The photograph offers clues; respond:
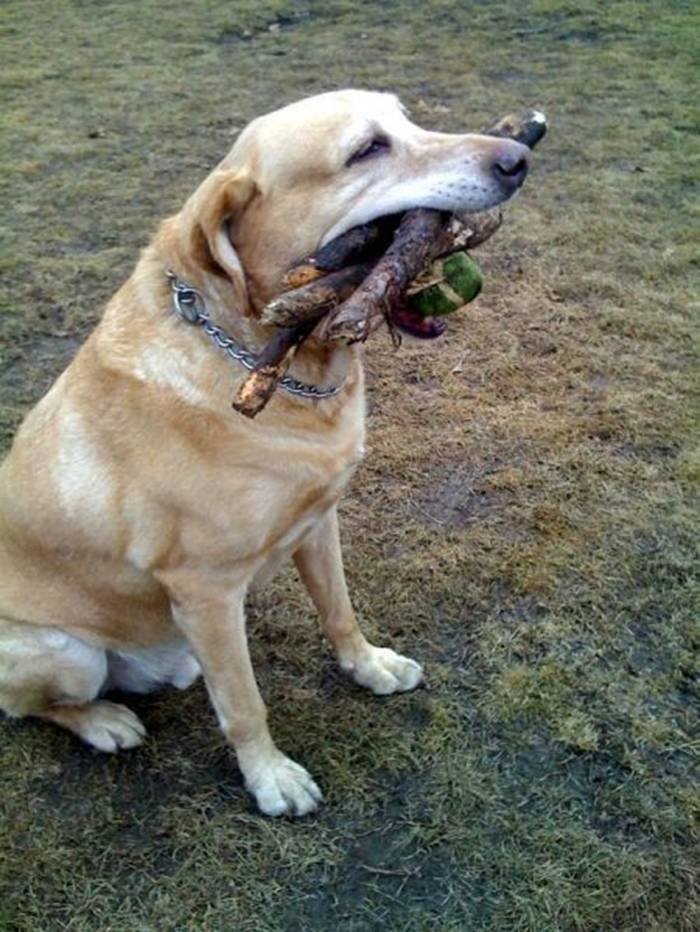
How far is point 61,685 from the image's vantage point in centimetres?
269

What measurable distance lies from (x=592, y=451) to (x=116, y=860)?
7.73 ft

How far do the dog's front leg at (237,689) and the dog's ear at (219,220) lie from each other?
77 cm

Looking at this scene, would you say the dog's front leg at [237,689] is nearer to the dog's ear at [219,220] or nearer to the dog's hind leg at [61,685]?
the dog's hind leg at [61,685]

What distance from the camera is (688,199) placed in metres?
5.68

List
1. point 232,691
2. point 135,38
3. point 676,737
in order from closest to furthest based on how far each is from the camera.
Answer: point 232,691
point 676,737
point 135,38

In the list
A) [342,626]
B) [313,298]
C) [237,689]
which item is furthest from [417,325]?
[237,689]

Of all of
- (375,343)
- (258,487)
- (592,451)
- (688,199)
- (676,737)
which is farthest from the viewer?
(688,199)

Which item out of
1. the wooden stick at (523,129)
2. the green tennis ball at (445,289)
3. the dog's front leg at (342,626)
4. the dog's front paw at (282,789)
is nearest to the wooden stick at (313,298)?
the green tennis ball at (445,289)

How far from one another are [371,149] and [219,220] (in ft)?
1.40

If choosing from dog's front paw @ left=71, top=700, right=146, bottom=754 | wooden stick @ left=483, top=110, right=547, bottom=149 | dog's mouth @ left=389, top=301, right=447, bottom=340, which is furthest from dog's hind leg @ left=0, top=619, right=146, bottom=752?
wooden stick @ left=483, top=110, right=547, bottom=149

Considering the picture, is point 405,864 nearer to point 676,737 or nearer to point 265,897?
point 265,897

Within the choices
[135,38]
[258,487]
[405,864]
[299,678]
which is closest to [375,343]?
[299,678]

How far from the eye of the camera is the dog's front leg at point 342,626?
2875 millimetres

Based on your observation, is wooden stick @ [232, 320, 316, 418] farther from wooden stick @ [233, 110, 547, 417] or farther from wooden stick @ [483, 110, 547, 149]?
wooden stick @ [483, 110, 547, 149]
